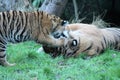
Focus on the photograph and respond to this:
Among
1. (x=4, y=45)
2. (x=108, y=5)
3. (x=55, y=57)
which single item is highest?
(x=4, y=45)

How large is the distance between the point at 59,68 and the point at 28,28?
1.03 m

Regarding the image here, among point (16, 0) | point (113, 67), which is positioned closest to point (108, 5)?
point (16, 0)

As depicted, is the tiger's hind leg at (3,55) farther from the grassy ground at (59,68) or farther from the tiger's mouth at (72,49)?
the tiger's mouth at (72,49)

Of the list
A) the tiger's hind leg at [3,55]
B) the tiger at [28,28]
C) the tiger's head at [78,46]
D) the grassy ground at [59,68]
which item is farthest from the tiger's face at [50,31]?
the tiger's hind leg at [3,55]

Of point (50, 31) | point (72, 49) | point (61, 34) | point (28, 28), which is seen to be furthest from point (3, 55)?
point (72, 49)

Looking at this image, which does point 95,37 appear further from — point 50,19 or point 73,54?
point 50,19

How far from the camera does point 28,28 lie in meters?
6.46

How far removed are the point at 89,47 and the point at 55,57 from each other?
71cm

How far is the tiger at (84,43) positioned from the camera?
6.78 m

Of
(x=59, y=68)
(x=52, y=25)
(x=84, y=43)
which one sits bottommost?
(x=59, y=68)

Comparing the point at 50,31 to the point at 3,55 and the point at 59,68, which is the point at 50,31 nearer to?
the point at 59,68

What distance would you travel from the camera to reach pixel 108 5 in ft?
47.7

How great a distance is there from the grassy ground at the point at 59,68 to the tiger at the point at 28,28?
359 millimetres

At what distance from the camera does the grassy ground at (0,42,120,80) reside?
5.50 metres
